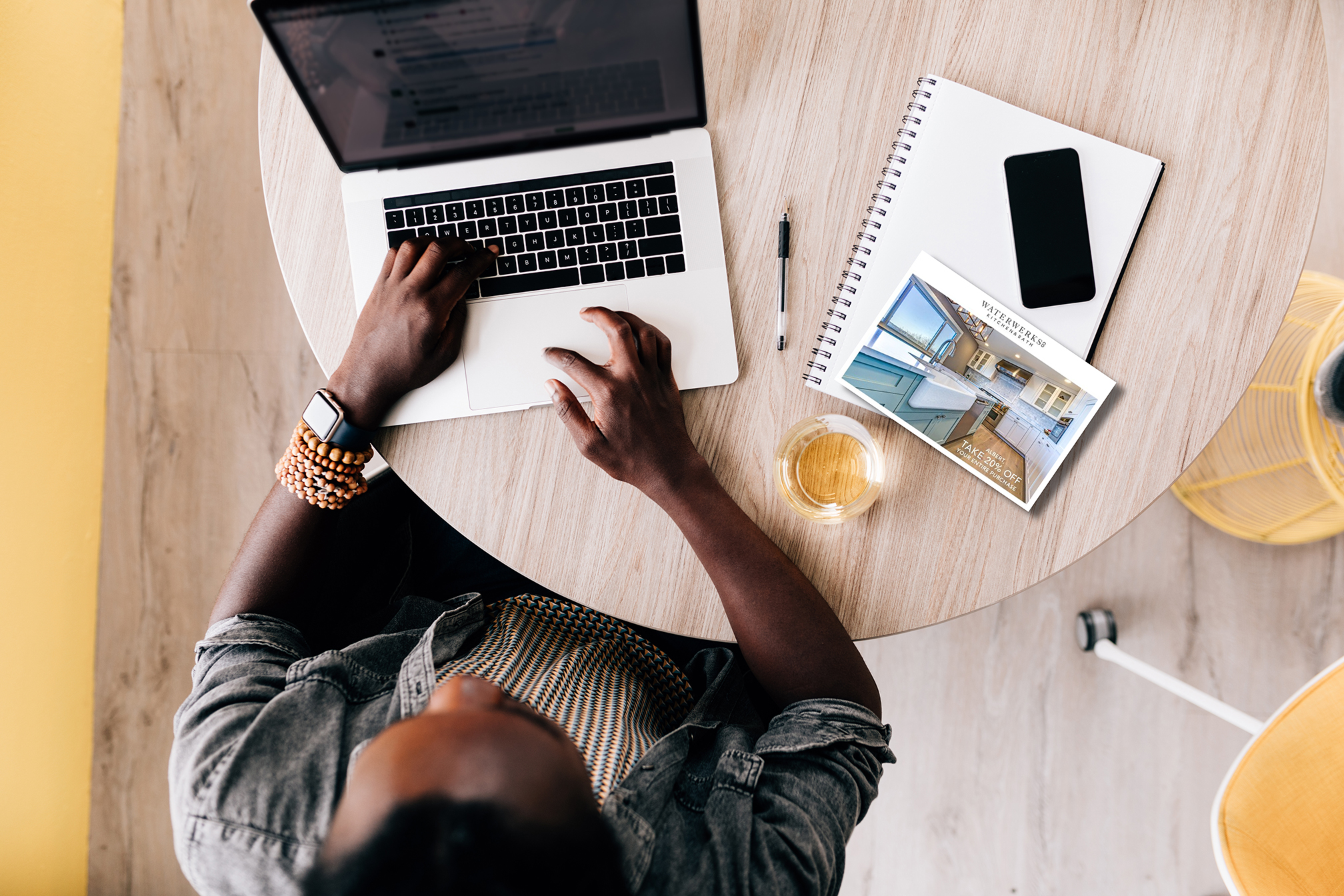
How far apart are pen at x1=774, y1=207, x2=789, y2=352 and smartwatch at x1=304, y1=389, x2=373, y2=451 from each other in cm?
50

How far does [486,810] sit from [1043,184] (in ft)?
2.81

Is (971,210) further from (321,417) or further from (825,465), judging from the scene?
(321,417)

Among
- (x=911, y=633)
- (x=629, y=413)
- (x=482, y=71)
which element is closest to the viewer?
(x=482, y=71)

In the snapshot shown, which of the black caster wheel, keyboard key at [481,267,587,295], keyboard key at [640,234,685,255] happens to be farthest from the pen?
the black caster wheel

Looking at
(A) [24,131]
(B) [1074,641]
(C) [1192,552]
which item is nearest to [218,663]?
(A) [24,131]

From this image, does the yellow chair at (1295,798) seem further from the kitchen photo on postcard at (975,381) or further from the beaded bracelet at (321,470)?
the beaded bracelet at (321,470)

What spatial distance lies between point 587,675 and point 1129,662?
1077mm

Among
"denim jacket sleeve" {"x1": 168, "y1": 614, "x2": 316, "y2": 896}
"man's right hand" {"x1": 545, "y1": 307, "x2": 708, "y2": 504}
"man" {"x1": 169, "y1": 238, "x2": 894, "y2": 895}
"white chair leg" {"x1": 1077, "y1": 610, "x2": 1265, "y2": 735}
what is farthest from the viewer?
"white chair leg" {"x1": 1077, "y1": 610, "x2": 1265, "y2": 735}

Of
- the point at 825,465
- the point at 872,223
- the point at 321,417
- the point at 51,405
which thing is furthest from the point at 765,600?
the point at 51,405

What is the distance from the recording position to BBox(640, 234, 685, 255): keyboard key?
89cm

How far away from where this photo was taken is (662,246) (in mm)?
894

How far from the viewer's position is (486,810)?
1.84 ft

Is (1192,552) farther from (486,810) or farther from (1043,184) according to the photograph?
(486,810)

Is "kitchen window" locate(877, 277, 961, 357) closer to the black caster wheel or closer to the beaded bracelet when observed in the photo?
the beaded bracelet
